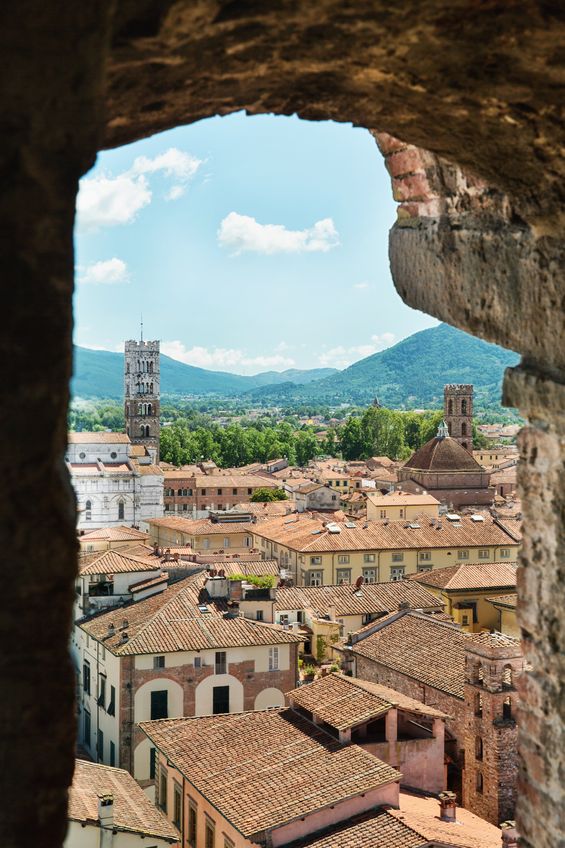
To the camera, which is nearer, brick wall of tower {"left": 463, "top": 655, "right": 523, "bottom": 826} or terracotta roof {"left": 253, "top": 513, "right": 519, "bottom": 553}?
brick wall of tower {"left": 463, "top": 655, "right": 523, "bottom": 826}

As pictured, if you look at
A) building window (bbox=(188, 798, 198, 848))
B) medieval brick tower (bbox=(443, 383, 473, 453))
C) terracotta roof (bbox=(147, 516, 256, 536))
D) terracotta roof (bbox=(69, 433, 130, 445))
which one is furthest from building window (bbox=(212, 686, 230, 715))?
medieval brick tower (bbox=(443, 383, 473, 453))

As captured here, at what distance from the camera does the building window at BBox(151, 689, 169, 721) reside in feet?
70.4

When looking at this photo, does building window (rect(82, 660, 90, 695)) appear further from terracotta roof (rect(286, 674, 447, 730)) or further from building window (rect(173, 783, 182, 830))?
building window (rect(173, 783, 182, 830))

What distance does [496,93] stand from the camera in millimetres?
2422

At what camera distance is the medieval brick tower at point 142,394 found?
82.2 meters

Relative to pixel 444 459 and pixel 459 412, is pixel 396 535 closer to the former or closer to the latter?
pixel 444 459

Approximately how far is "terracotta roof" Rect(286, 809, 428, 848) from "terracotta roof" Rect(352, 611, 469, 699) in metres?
7.06

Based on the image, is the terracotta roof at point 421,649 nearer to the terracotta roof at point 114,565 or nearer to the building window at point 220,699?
the building window at point 220,699

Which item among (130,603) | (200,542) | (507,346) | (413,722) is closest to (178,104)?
(507,346)

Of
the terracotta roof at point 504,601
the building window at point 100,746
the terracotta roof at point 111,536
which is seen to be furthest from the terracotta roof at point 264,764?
the terracotta roof at point 111,536

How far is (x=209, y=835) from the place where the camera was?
15500 mm

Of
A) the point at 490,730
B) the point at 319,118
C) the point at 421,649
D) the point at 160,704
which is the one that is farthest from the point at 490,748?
the point at 319,118

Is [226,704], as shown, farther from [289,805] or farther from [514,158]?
[514,158]

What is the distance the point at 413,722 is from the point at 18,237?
18.2 meters
